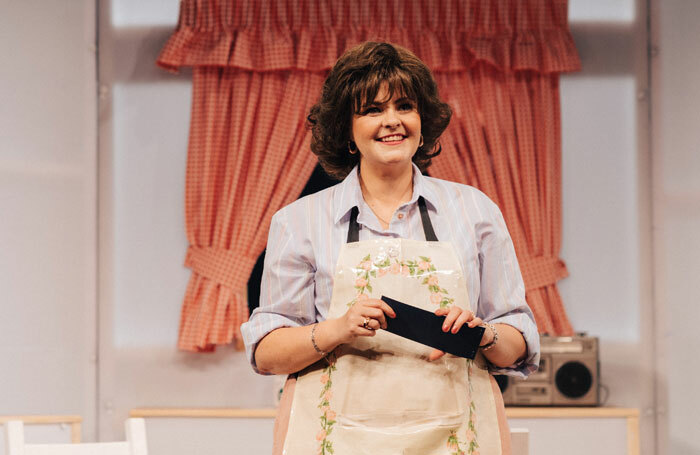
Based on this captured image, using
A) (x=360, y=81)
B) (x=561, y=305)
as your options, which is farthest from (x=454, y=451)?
(x=561, y=305)

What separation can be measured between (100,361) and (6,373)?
537 mm

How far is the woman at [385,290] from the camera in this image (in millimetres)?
1392

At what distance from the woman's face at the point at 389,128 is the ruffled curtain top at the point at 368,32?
242 centimetres

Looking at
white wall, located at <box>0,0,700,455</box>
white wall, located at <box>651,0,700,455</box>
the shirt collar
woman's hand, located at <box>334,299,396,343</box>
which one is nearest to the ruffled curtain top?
white wall, located at <box>0,0,700,455</box>

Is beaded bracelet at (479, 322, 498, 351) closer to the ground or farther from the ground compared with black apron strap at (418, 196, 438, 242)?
closer to the ground

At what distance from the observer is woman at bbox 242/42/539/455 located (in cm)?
139

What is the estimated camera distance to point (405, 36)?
391cm

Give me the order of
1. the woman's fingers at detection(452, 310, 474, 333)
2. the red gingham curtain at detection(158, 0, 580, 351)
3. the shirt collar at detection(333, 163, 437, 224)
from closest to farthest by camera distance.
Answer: the woman's fingers at detection(452, 310, 474, 333)
the shirt collar at detection(333, 163, 437, 224)
the red gingham curtain at detection(158, 0, 580, 351)

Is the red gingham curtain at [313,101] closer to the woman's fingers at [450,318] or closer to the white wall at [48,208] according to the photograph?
the white wall at [48,208]

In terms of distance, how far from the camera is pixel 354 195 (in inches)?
59.8

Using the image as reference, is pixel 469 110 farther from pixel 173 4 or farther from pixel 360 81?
pixel 360 81

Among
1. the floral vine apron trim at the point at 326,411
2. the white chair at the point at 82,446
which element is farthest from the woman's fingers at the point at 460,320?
the white chair at the point at 82,446

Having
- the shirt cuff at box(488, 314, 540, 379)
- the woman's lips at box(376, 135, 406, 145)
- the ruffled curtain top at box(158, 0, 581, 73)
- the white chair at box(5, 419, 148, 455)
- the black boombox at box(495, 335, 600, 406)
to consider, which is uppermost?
the ruffled curtain top at box(158, 0, 581, 73)

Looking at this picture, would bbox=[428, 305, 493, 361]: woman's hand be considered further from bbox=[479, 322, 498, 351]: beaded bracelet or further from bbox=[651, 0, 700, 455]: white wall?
bbox=[651, 0, 700, 455]: white wall
